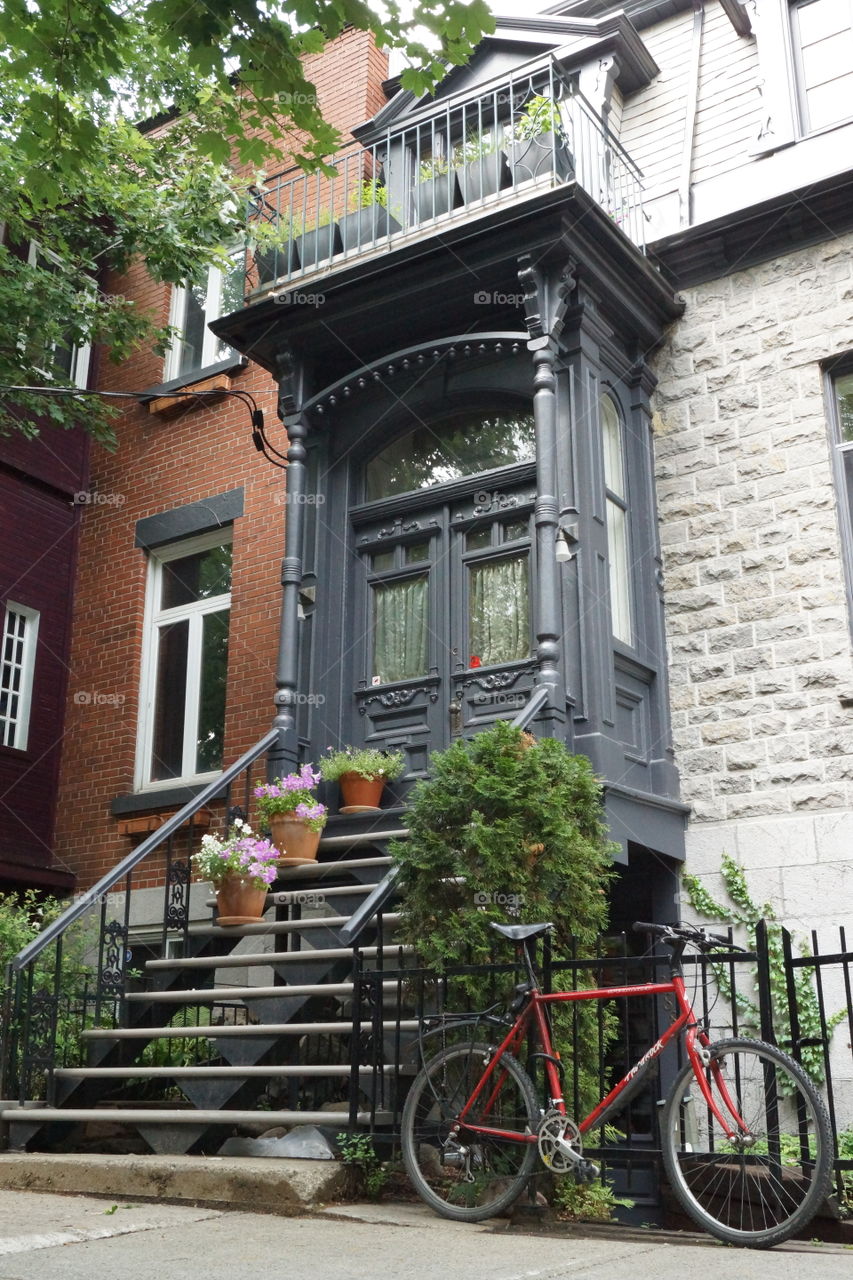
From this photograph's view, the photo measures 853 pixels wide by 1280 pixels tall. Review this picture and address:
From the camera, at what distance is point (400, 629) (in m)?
9.66

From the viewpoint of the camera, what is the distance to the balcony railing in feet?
30.2

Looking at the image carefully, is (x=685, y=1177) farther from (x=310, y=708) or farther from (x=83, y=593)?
(x=83, y=593)

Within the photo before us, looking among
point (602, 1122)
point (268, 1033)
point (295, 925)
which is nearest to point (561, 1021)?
point (602, 1122)

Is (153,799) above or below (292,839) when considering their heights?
above

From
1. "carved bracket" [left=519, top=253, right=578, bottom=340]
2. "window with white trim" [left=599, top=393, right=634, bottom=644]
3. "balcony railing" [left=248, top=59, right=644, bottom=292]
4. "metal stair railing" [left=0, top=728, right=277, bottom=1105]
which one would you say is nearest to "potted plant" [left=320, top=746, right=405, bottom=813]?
"metal stair railing" [left=0, top=728, right=277, bottom=1105]

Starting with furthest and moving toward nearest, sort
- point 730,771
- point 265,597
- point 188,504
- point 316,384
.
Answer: point 188,504 → point 265,597 → point 316,384 → point 730,771

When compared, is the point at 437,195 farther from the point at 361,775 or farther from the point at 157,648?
the point at 157,648

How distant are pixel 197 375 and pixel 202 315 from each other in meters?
1.10

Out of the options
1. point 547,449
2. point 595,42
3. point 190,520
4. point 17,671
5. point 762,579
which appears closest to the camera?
point 547,449

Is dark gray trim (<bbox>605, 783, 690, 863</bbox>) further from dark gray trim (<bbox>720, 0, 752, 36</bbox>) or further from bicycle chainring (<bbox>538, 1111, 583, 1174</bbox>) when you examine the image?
dark gray trim (<bbox>720, 0, 752, 36</bbox>)

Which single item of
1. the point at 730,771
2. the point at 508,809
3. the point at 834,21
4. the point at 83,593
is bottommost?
the point at 508,809

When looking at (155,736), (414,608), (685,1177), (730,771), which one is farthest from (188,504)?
(685,1177)

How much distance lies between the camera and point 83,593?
1253 centimetres

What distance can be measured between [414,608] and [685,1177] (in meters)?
5.32
